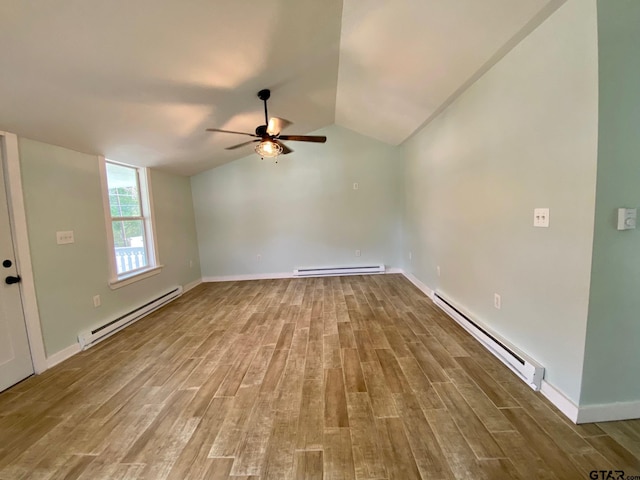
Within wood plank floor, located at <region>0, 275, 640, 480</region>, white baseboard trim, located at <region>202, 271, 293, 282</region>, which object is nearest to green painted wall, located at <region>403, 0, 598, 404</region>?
wood plank floor, located at <region>0, 275, 640, 480</region>

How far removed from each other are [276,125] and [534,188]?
2.21m

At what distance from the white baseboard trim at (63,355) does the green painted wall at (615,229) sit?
4098 millimetres

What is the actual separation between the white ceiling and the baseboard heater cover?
2.89m

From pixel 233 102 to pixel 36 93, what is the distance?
1.54 m

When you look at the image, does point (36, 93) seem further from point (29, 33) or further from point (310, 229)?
point (310, 229)

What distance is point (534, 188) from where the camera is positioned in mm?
1803

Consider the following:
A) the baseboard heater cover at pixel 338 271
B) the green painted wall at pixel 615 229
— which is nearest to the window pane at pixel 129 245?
the baseboard heater cover at pixel 338 271

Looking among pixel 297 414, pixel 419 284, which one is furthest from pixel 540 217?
pixel 419 284

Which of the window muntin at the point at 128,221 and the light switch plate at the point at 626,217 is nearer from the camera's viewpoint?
the light switch plate at the point at 626,217

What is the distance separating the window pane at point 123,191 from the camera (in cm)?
337

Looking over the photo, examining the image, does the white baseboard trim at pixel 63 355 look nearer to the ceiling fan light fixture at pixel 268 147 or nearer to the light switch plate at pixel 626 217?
the ceiling fan light fixture at pixel 268 147

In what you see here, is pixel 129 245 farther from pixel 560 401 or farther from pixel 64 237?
pixel 560 401

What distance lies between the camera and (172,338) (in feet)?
9.51

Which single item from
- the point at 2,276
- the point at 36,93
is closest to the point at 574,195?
the point at 36,93
